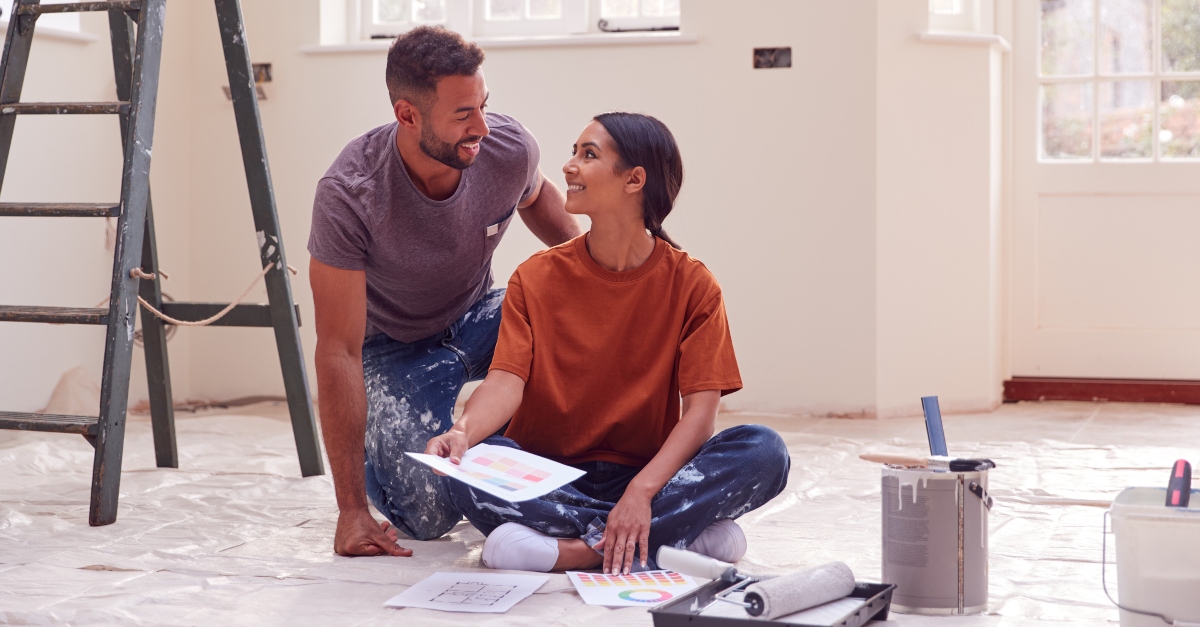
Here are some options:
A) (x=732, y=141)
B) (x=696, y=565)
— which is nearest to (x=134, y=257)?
(x=696, y=565)

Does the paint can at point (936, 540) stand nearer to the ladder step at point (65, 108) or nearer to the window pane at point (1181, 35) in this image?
the ladder step at point (65, 108)

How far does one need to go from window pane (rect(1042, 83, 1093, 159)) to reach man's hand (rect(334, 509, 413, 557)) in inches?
125

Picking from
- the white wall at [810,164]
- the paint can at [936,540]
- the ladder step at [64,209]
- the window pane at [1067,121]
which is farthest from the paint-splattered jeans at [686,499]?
the window pane at [1067,121]

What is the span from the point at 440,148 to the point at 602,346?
0.49m

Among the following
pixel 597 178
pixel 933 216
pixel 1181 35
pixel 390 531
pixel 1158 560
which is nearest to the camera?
pixel 1158 560

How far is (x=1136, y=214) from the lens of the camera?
4.21 m

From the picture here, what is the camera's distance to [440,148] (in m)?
2.15

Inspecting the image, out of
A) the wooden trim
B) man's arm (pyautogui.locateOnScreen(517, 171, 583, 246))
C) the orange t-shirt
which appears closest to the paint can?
the orange t-shirt

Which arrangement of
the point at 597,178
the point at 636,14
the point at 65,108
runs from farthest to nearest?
the point at 636,14 < the point at 65,108 < the point at 597,178

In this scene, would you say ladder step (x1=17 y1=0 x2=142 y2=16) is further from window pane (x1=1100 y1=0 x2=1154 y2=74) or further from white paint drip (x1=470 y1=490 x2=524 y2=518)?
window pane (x1=1100 y1=0 x2=1154 y2=74)

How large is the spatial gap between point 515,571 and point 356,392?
44 cm

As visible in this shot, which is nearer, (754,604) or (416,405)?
(754,604)

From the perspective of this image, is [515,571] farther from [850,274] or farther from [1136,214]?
[1136,214]

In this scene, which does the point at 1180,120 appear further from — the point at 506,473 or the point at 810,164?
the point at 506,473
